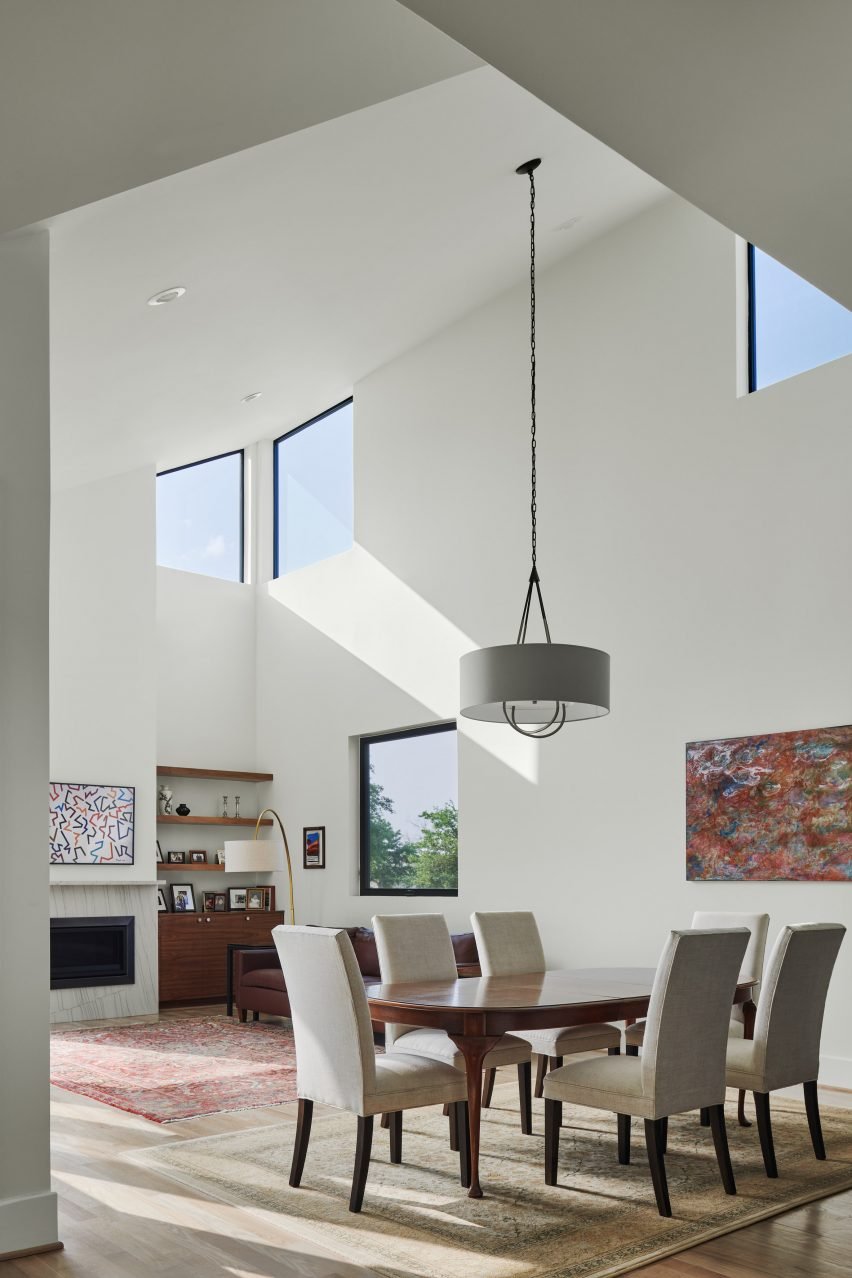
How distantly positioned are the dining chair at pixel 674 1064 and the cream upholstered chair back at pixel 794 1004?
296 millimetres

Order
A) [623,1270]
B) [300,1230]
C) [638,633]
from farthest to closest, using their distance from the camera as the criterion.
→ [638,633], [300,1230], [623,1270]

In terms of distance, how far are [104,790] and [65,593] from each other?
1573 millimetres

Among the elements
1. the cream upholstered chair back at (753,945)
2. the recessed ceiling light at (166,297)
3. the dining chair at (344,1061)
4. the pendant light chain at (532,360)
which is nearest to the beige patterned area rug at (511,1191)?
the dining chair at (344,1061)

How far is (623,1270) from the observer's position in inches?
125

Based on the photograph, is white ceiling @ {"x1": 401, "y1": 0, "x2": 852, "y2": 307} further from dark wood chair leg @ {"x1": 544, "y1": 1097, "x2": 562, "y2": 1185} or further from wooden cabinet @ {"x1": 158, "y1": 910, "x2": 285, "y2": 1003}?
wooden cabinet @ {"x1": 158, "y1": 910, "x2": 285, "y2": 1003}

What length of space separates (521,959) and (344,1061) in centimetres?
201

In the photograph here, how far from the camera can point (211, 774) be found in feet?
32.8

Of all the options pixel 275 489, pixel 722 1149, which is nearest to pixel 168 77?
pixel 722 1149

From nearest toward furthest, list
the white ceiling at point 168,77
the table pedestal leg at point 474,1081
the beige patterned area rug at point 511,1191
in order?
the white ceiling at point 168,77 < the beige patterned area rug at point 511,1191 < the table pedestal leg at point 474,1081

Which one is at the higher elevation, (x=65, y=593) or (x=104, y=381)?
(x=104, y=381)

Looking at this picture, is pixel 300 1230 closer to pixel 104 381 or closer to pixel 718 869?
pixel 718 869

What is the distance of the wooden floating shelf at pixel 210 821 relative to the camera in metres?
9.62

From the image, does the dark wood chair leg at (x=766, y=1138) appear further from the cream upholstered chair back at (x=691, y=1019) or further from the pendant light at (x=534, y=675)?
the pendant light at (x=534, y=675)

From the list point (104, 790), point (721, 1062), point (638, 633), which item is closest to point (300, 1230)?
point (721, 1062)
